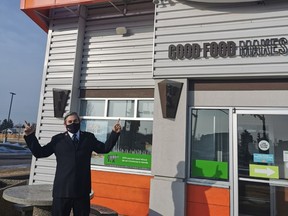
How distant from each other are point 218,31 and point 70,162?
10.4 ft

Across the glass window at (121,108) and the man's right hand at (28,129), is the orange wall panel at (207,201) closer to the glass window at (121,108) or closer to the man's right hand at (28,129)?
the glass window at (121,108)

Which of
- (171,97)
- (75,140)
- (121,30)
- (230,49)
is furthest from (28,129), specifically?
(121,30)

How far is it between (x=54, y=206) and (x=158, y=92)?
256 cm

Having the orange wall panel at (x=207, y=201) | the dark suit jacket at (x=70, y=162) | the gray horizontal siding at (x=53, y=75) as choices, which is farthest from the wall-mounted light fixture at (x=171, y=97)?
the gray horizontal siding at (x=53, y=75)

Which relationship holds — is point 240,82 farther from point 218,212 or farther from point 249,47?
point 218,212

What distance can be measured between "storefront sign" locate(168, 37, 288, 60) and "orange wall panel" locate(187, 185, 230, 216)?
85.6 inches

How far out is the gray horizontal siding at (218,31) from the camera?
14.1 feet

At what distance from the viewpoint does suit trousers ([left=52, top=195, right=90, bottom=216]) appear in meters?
3.12

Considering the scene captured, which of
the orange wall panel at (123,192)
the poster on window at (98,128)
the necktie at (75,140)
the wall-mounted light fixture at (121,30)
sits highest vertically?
the wall-mounted light fixture at (121,30)

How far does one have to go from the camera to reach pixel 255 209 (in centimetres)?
414

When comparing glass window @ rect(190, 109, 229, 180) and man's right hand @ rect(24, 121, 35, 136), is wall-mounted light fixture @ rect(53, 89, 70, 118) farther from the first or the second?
glass window @ rect(190, 109, 229, 180)

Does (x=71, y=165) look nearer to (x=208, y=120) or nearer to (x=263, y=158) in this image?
(x=208, y=120)

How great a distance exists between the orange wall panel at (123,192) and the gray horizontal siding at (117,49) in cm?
195

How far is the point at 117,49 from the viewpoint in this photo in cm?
625
